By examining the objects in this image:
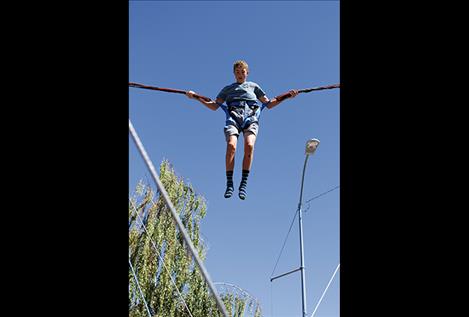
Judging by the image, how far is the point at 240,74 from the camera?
6.17 m

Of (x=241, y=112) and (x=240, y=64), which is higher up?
(x=240, y=64)

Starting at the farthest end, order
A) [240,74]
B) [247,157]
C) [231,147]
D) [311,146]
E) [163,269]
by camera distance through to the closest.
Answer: [163,269] → [311,146] → [240,74] → [247,157] → [231,147]

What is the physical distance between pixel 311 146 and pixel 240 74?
310 cm

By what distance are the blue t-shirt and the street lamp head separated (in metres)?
2.89

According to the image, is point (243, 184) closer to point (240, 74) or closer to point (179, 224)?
point (240, 74)

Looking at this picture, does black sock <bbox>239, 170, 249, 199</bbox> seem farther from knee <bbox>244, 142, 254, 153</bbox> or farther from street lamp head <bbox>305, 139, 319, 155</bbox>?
street lamp head <bbox>305, 139, 319, 155</bbox>

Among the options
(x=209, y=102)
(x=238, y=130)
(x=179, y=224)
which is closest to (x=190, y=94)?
(x=209, y=102)
